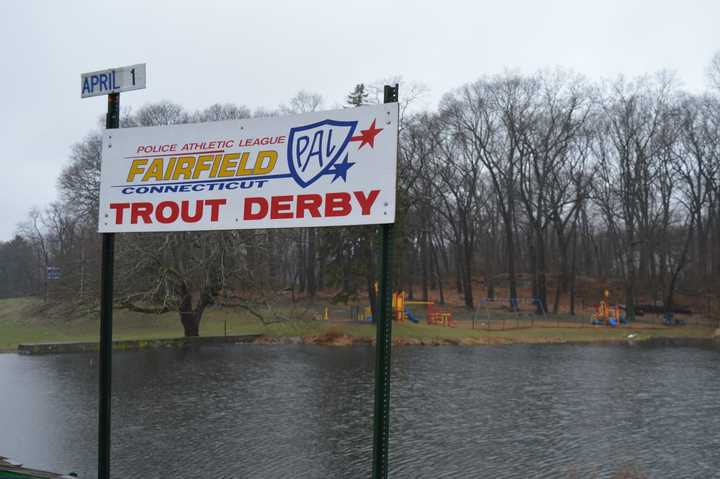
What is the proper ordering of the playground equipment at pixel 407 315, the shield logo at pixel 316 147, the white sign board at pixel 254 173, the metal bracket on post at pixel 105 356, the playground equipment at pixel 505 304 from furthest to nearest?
the playground equipment at pixel 505 304 < the playground equipment at pixel 407 315 < the metal bracket on post at pixel 105 356 < the shield logo at pixel 316 147 < the white sign board at pixel 254 173

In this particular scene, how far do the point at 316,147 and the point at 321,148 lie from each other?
4 centimetres

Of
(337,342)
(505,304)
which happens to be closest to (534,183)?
(505,304)

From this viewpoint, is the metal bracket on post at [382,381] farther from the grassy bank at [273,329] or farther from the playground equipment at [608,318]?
the playground equipment at [608,318]

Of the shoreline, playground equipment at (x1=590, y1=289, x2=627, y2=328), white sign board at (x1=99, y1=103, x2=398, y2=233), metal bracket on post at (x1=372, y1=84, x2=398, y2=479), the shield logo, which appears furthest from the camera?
playground equipment at (x1=590, y1=289, x2=627, y2=328)

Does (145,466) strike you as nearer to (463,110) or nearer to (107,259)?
(107,259)

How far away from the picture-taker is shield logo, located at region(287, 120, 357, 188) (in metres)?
5.19

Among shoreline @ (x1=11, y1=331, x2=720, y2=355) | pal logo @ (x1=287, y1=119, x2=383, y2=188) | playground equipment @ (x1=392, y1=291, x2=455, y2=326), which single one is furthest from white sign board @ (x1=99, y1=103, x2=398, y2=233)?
playground equipment @ (x1=392, y1=291, x2=455, y2=326)

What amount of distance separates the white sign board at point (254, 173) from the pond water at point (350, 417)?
5222 mm

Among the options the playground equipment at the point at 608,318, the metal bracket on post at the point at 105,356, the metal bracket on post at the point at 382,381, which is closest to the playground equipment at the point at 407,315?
the playground equipment at the point at 608,318

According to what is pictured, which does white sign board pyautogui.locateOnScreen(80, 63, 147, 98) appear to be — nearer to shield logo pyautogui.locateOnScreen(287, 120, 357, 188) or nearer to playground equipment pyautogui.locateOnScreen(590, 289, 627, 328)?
shield logo pyautogui.locateOnScreen(287, 120, 357, 188)

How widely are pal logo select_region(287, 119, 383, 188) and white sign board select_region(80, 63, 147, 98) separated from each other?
5.23ft

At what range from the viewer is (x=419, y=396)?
1672cm

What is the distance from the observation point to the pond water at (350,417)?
1027cm

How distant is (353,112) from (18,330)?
109ft
